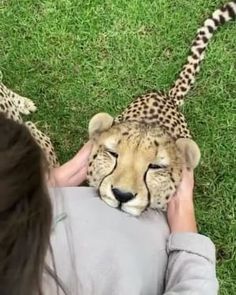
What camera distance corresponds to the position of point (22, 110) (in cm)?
288

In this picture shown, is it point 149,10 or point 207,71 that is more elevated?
point 149,10

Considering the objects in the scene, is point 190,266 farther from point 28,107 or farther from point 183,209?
point 28,107

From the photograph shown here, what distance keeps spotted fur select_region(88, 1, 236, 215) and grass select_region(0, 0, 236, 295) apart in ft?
1.03

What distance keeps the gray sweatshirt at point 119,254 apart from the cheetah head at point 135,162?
0.31 feet

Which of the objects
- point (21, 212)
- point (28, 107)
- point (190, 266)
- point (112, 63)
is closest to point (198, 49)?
point (112, 63)

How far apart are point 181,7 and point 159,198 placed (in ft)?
3.11

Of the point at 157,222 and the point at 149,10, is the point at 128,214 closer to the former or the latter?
the point at 157,222

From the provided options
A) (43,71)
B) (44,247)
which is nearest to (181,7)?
(43,71)

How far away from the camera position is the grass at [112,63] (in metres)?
2.88

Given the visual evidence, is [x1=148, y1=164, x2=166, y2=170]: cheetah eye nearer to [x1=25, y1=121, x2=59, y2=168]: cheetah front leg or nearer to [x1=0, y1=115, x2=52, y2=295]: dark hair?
[x1=25, y1=121, x2=59, y2=168]: cheetah front leg

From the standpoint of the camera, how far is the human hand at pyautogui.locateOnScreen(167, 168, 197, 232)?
2.31 metres

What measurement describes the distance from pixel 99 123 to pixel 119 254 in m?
0.53

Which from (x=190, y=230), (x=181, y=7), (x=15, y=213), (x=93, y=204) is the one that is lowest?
(x=190, y=230)

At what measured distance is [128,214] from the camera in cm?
221
